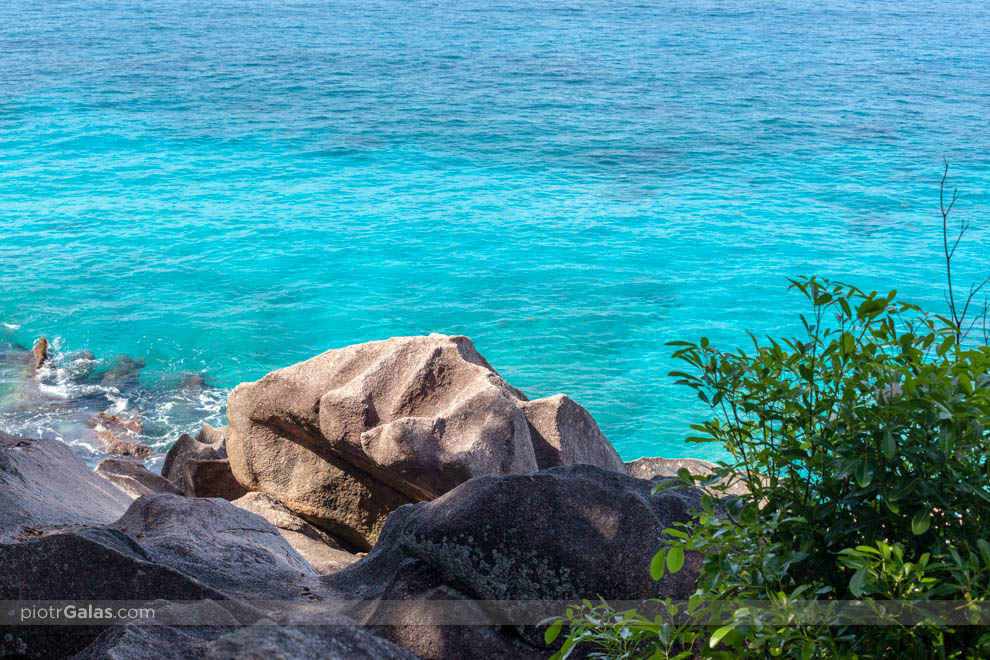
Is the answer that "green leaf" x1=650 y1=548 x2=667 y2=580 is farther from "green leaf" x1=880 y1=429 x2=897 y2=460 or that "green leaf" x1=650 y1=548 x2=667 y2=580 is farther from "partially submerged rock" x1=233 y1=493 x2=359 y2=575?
"partially submerged rock" x1=233 y1=493 x2=359 y2=575

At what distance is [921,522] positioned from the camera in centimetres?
152

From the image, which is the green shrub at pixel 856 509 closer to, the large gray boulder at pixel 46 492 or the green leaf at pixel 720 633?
the green leaf at pixel 720 633

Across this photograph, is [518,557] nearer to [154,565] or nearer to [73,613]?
[154,565]

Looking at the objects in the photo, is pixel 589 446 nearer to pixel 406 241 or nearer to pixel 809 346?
pixel 809 346

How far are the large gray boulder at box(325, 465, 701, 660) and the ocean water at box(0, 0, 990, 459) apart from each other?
231 inches

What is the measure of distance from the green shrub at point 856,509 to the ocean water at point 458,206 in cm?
722

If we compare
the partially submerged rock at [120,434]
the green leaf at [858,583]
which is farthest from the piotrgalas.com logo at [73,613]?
the partially submerged rock at [120,434]

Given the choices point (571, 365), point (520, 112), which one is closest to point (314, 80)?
point (520, 112)

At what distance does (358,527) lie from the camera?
21.0 ft

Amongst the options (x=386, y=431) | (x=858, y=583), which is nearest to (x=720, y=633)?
(x=858, y=583)

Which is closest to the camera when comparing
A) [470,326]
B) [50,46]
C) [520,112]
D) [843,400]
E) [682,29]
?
[843,400]

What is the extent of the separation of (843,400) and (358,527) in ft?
17.0

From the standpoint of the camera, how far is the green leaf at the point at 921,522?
150cm

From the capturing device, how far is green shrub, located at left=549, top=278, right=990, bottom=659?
1519mm
